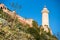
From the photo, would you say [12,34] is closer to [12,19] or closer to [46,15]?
[12,19]

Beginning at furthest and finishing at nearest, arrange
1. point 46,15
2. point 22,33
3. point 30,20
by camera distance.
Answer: point 46,15 → point 30,20 → point 22,33

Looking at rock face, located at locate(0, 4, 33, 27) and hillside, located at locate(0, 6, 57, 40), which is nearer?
hillside, located at locate(0, 6, 57, 40)

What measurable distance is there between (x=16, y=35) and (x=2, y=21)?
3571mm

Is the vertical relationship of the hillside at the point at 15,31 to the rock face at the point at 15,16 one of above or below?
below

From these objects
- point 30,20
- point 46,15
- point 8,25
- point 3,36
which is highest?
point 46,15

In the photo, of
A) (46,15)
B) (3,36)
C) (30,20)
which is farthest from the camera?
(46,15)

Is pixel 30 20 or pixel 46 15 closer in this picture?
pixel 30 20

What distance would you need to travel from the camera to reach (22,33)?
3462 centimetres

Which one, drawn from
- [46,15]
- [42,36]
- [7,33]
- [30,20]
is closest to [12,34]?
[7,33]

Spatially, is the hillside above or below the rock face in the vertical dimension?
below

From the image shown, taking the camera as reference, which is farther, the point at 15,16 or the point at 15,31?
the point at 15,16

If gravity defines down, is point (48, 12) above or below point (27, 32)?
above

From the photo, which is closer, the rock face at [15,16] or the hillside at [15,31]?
the hillside at [15,31]

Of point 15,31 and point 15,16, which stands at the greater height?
point 15,16
